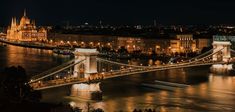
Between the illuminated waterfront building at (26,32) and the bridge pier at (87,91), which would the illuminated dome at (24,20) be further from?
the bridge pier at (87,91)

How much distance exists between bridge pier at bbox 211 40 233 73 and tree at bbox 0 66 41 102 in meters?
8.90

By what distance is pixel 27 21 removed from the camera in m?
42.8

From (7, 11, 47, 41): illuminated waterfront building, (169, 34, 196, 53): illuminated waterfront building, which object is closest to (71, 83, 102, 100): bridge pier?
(169, 34, 196, 53): illuminated waterfront building

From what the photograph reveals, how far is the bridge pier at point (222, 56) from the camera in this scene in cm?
1648

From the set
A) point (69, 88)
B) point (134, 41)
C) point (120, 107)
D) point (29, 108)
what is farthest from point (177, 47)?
point (29, 108)

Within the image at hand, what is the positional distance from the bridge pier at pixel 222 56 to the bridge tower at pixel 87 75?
6592 millimetres

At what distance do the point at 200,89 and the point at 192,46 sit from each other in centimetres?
1335

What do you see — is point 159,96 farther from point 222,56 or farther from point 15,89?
point 222,56

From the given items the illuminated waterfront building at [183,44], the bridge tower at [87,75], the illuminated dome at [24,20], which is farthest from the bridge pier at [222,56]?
the illuminated dome at [24,20]

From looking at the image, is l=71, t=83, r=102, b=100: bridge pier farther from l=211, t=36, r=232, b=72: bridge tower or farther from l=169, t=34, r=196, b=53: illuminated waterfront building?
l=169, t=34, r=196, b=53: illuminated waterfront building

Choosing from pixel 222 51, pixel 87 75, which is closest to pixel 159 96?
pixel 87 75

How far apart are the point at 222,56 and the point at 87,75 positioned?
325 inches

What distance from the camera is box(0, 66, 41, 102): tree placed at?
7.87m

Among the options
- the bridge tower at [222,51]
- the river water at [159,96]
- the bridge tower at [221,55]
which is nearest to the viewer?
the river water at [159,96]
